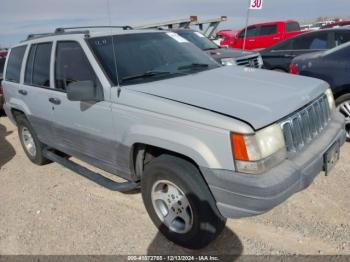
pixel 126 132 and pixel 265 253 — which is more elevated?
pixel 126 132

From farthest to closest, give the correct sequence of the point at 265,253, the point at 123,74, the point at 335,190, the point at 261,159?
the point at 335,190 < the point at 123,74 < the point at 265,253 < the point at 261,159

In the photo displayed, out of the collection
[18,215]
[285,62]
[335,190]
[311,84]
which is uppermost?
[311,84]

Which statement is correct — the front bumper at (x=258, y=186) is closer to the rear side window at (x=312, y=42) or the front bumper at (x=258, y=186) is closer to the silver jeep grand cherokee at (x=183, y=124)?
the silver jeep grand cherokee at (x=183, y=124)

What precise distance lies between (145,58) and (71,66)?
0.84 meters

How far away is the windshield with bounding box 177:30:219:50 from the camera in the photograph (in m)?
9.23

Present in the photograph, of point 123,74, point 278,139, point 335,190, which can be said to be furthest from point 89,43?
point 335,190

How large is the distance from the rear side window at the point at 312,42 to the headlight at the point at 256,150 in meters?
6.51

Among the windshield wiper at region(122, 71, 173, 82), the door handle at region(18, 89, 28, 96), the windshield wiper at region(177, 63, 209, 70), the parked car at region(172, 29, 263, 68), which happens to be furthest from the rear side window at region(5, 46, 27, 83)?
the parked car at region(172, 29, 263, 68)

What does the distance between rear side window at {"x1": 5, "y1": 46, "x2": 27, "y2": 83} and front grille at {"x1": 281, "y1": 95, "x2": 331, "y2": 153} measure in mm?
3846

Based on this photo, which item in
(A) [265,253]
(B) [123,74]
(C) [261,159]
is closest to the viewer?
(C) [261,159]

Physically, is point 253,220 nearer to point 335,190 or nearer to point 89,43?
point 335,190

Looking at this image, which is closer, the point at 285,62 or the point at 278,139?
the point at 278,139

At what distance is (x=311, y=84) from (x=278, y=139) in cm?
112

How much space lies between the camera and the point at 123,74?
3.26m
